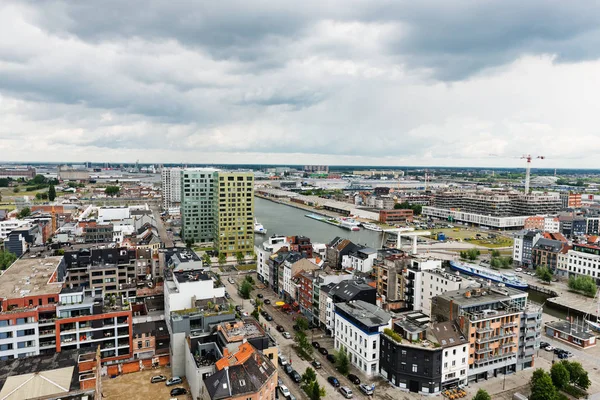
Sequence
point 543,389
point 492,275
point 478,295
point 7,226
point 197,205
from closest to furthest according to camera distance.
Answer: point 543,389 → point 478,295 → point 492,275 → point 7,226 → point 197,205

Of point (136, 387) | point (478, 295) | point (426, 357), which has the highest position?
point (478, 295)

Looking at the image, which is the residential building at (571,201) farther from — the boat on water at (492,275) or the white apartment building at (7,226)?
the white apartment building at (7,226)

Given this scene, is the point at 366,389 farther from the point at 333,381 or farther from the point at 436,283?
the point at 436,283

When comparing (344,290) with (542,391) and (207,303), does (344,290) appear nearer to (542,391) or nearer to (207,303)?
(207,303)

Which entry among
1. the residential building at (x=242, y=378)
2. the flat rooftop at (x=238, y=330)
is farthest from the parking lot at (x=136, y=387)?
the flat rooftop at (x=238, y=330)

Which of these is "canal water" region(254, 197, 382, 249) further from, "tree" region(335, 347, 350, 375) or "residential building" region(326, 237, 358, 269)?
"tree" region(335, 347, 350, 375)

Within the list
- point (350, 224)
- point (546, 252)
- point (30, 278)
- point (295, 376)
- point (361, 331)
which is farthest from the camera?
point (350, 224)

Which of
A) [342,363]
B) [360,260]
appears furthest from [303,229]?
[342,363]

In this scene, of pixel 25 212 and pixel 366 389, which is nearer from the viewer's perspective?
pixel 366 389

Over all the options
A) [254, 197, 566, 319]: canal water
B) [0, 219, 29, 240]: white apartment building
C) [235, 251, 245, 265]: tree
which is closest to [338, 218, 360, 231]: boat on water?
[254, 197, 566, 319]: canal water
